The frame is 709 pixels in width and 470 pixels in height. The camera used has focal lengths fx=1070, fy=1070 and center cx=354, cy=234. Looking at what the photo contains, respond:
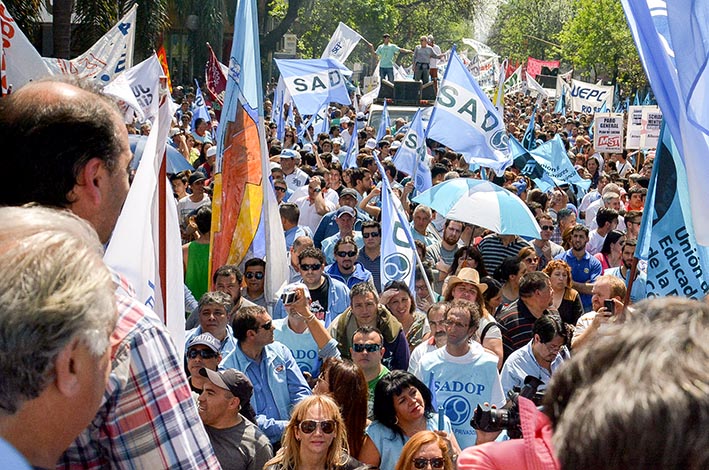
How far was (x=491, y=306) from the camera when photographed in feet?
26.4

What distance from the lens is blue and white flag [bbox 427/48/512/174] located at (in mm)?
11773

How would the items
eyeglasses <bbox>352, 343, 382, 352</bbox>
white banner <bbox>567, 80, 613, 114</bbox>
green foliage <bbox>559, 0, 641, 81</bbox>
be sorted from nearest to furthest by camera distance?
1. eyeglasses <bbox>352, 343, 382, 352</bbox>
2. white banner <bbox>567, 80, 613, 114</bbox>
3. green foliage <bbox>559, 0, 641, 81</bbox>

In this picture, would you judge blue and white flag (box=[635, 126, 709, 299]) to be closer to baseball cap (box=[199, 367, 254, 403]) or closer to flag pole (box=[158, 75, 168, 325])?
baseball cap (box=[199, 367, 254, 403])

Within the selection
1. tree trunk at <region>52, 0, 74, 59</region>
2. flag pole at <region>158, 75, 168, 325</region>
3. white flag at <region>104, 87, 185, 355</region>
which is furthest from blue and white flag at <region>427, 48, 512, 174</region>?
tree trunk at <region>52, 0, 74, 59</region>

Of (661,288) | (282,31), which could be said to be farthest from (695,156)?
(282,31)

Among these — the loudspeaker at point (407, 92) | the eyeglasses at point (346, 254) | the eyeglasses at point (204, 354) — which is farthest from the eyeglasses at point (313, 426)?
the loudspeaker at point (407, 92)

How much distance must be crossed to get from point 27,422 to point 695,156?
3.20 metres

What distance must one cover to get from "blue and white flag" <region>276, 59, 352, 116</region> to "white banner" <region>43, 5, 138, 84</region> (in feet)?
12.9

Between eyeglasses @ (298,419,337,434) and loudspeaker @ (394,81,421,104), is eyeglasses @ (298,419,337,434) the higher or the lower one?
the higher one

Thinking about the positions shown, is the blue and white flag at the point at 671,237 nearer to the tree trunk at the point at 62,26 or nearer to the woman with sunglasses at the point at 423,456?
the woman with sunglasses at the point at 423,456

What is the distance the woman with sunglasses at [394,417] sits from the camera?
5.27m

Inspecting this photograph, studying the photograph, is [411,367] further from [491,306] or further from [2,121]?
[2,121]

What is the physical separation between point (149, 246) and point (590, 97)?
22134 millimetres

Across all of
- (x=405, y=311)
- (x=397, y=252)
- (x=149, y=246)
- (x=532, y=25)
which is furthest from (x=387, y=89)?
(x=532, y=25)
